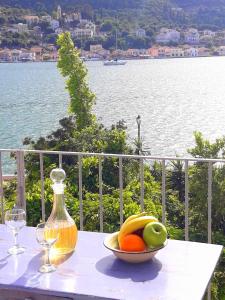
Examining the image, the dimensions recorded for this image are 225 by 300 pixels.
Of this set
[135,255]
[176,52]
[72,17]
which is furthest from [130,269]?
[176,52]

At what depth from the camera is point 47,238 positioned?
1675 millimetres

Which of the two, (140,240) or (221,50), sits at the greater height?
(221,50)

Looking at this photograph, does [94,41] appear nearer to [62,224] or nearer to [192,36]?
[192,36]

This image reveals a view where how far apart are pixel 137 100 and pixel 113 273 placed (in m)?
46.1

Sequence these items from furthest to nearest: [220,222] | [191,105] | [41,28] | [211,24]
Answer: [211,24] → [41,28] → [191,105] → [220,222]

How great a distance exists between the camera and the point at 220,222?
1585 cm

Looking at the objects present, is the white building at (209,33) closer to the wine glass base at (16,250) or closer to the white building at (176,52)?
the white building at (176,52)

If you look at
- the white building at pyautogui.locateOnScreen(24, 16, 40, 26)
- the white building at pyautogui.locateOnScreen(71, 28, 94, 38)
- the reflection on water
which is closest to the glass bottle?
the reflection on water

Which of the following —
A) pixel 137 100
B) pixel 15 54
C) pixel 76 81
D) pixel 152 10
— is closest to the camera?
pixel 76 81

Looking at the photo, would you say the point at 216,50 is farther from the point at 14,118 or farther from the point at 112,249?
the point at 112,249

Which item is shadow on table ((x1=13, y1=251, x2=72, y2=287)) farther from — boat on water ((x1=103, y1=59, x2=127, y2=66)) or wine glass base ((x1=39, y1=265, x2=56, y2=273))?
boat on water ((x1=103, y1=59, x2=127, y2=66))

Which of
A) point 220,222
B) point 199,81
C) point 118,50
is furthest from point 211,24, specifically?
point 220,222

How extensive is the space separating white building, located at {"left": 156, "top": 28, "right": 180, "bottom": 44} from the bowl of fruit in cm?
6231

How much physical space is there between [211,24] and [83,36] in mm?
16922
